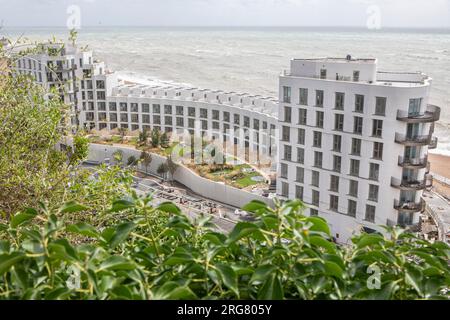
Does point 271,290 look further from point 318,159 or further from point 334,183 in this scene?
point 318,159

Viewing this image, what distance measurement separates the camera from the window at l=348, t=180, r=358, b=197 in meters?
25.2

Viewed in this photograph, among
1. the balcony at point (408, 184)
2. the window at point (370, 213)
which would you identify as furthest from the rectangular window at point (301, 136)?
→ the balcony at point (408, 184)

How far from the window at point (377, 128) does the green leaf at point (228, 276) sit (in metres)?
22.6

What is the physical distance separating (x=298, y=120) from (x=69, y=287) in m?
24.9

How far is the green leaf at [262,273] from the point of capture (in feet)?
7.22

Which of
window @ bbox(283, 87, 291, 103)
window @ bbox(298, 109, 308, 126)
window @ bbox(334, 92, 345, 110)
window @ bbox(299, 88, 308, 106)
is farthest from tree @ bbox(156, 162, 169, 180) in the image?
window @ bbox(334, 92, 345, 110)

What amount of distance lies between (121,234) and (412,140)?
906 inches

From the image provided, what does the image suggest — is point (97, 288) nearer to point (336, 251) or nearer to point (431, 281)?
point (336, 251)

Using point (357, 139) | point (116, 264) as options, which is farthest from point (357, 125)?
point (116, 264)

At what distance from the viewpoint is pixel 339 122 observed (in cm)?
2508

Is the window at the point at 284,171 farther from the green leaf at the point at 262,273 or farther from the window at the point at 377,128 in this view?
the green leaf at the point at 262,273

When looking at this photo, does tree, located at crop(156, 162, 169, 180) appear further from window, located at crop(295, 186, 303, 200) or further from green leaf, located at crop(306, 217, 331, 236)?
green leaf, located at crop(306, 217, 331, 236)

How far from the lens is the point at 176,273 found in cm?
243

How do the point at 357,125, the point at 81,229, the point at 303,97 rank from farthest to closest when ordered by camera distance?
the point at 303,97, the point at 357,125, the point at 81,229
